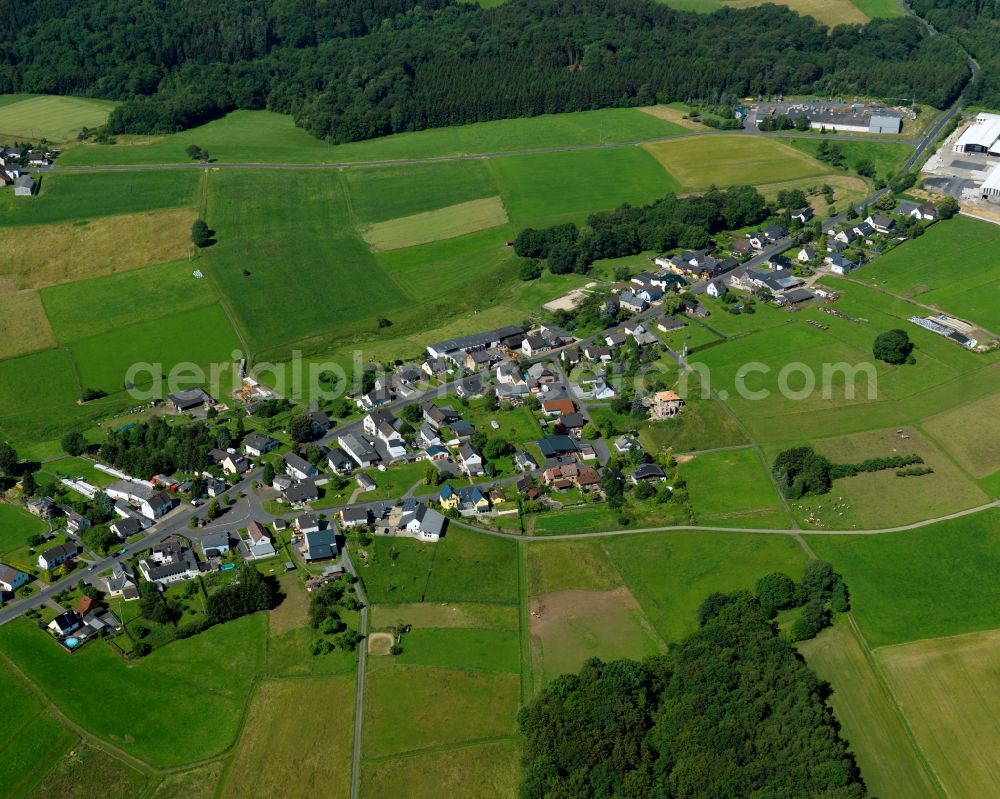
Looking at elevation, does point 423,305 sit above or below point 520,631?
below

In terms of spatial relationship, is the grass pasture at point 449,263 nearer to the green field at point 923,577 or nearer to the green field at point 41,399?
the green field at point 41,399

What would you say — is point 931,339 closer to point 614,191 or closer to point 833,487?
point 833,487

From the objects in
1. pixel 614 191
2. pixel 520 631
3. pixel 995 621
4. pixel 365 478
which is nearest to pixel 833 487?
pixel 995 621

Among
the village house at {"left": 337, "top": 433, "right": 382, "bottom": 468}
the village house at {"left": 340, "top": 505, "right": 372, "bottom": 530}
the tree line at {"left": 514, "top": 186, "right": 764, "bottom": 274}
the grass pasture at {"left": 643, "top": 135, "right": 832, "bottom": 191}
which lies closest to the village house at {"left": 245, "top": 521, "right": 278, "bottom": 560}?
the village house at {"left": 340, "top": 505, "right": 372, "bottom": 530}

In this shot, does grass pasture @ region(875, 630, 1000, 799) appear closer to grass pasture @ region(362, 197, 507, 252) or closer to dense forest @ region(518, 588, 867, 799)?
dense forest @ region(518, 588, 867, 799)

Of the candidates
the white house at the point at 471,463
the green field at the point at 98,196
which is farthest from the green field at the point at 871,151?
the green field at the point at 98,196

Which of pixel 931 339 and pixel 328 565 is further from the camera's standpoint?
pixel 931 339

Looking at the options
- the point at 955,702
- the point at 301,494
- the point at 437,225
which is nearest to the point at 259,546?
the point at 301,494
